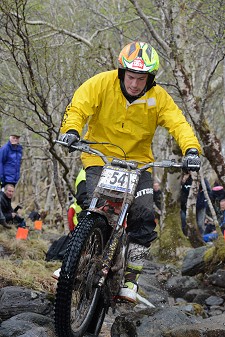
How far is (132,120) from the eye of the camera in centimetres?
510

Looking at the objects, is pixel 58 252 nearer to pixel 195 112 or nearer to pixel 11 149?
pixel 195 112

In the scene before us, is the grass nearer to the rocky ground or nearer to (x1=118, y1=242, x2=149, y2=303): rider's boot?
the rocky ground

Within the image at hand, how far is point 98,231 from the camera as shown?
4273mm

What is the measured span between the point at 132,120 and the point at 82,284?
173 centimetres

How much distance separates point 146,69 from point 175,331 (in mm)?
2322

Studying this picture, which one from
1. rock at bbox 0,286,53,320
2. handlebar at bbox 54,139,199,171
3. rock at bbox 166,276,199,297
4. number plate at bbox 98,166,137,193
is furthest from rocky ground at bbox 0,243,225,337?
handlebar at bbox 54,139,199,171

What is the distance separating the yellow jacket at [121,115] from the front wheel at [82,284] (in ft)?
3.54

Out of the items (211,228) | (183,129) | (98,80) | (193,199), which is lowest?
(211,228)

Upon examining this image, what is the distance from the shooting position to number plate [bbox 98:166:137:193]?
176 inches

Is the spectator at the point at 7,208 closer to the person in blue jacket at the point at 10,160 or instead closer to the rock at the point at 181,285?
the person in blue jacket at the point at 10,160

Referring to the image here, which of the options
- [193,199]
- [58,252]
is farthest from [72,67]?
[58,252]

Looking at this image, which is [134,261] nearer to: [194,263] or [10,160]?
[194,263]

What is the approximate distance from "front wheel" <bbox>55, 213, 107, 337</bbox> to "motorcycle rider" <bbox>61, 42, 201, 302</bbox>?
41cm

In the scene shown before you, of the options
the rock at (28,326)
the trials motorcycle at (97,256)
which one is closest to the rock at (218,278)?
the trials motorcycle at (97,256)
